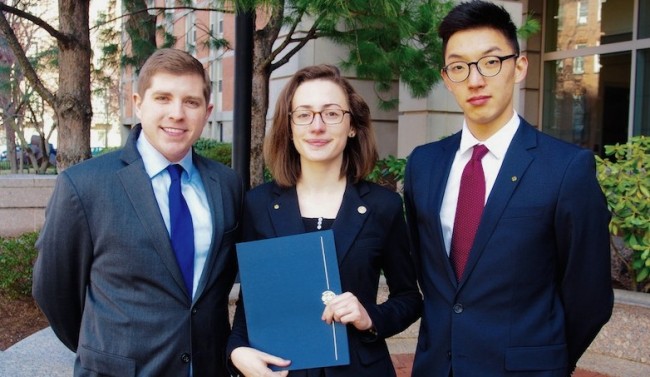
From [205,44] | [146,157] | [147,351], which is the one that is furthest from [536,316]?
[205,44]

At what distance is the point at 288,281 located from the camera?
2262mm

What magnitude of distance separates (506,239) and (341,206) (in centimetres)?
68

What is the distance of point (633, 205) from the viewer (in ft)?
17.6

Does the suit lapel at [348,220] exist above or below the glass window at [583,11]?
below

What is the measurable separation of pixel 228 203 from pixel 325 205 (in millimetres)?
401

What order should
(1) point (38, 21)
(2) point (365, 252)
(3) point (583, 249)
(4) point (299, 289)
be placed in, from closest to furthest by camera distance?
(3) point (583, 249) → (4) point (299, 289) → (2) point (365, 252) → (1) point (38, 21)

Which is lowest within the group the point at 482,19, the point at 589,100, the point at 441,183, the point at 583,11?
the point at 441,183

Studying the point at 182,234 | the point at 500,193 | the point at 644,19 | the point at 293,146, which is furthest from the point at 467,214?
the point at 644,19

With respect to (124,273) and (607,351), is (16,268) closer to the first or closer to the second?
(124,273)

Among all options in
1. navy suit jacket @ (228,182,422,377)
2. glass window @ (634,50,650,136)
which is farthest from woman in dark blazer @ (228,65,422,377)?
glass window @ (634,50,650,136)

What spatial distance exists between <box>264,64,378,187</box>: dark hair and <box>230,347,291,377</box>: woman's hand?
0.72 meters

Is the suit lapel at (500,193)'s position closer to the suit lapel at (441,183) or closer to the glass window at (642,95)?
the suit lapel at (441,183)

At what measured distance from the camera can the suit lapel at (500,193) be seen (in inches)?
86.4

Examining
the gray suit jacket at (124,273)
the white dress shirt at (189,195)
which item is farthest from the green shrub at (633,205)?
the gray suit jacket at (124,273)
